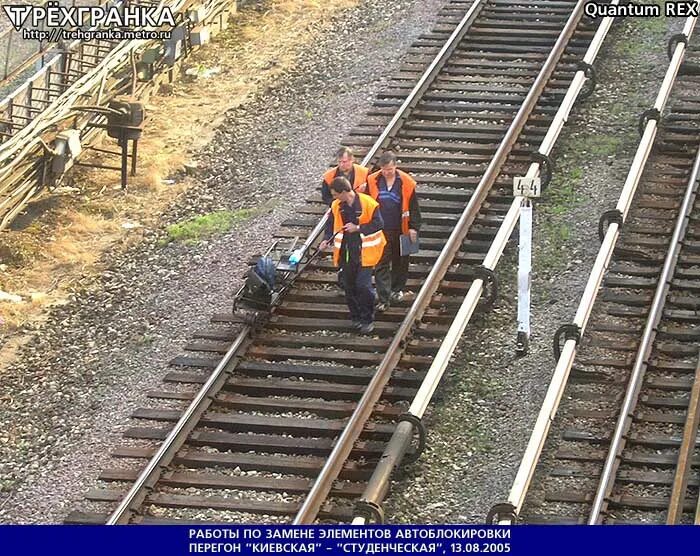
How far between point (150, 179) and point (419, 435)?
6615 mm

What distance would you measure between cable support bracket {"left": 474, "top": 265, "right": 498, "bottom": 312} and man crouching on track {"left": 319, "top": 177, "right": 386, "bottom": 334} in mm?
1004

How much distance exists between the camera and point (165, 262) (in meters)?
14.8

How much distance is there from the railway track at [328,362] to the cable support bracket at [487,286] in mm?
25

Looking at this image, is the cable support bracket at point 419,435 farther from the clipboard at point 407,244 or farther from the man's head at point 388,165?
the man's head at point 388,165

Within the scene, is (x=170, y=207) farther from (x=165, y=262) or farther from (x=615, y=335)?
(x=615, y=335)

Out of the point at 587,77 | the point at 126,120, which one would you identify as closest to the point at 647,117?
the point at 587,77

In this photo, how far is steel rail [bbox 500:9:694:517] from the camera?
10266mm

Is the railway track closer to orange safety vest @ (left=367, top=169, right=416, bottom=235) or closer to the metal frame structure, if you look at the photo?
orange safety vest @ (left=367, top=169, right=416, bottom=235)

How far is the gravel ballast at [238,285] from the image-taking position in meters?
11.3

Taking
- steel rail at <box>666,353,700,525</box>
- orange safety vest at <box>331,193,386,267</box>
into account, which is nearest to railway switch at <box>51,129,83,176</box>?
orange safety vest at <box>331,193,386,267</box>


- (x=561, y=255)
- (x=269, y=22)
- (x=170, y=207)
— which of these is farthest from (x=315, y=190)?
(x=269, y=22)

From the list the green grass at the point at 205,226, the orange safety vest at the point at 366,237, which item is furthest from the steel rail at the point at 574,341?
the green grass at the point at 205,226

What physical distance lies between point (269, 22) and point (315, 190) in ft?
19.4

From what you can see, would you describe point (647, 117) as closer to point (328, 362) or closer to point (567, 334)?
point (567, 334)
